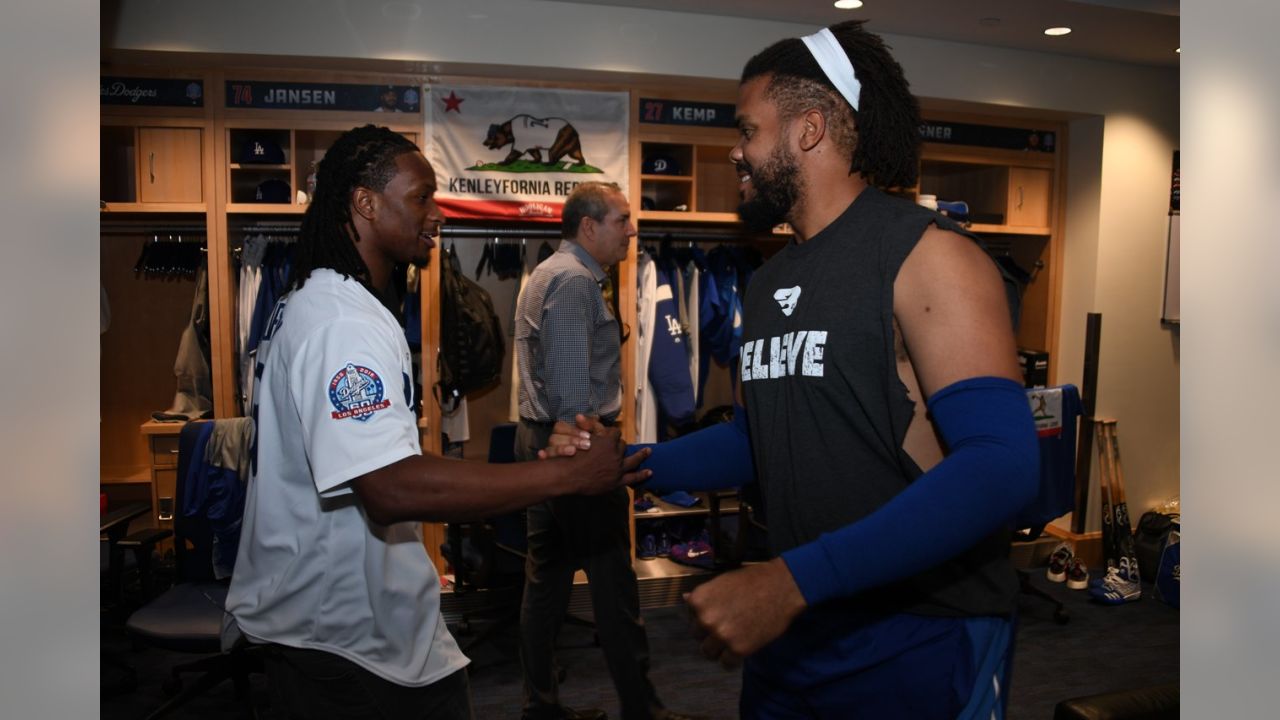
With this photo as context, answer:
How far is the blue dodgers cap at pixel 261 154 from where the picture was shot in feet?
13.9

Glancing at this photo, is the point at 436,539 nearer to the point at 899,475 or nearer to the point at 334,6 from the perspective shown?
the point at 334,6

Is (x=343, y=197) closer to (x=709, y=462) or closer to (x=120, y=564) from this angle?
(x=709, y=462)

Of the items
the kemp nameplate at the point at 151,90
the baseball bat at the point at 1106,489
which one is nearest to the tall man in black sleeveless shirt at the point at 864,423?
the kemp nameplate at the point at 151,90

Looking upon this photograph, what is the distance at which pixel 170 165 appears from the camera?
4.21 m

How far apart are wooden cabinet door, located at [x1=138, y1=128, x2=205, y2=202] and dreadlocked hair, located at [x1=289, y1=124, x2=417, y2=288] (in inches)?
117

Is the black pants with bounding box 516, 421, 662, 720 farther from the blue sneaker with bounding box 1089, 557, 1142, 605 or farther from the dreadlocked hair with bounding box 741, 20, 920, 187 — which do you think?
the blue sneaker with bounding box 1089, 557, 1142, 605

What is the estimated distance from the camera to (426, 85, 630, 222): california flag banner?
4.33 m

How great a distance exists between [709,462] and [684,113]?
3390mm

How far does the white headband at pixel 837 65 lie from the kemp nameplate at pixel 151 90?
3.82 m

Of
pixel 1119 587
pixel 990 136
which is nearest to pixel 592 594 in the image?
pixel 1119 587

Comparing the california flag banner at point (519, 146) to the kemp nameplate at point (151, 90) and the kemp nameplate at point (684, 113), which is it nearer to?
the kemp nameplate at point (684, 113)

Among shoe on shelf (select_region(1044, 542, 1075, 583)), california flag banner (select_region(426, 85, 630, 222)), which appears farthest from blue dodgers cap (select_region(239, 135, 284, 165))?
shoe on shelf (select_region(1044, 542, 1075, 583))

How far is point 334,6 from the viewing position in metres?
3.97
